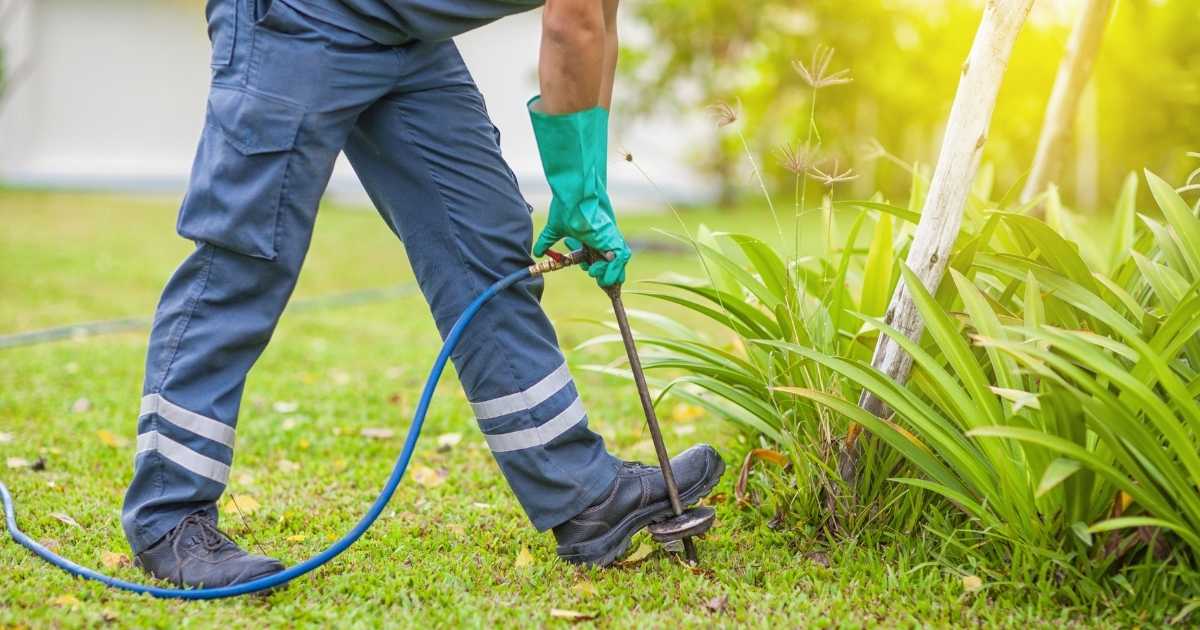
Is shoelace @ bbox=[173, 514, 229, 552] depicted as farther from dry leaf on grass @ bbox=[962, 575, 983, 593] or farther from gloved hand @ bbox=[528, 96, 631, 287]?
dry leaf on grass @ bbox=[962, 575, 983, 593]

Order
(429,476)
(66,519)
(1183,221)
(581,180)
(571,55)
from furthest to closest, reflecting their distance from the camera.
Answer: (429,476)
(66,519)
(1183,221)
(581,180)
(571,55)

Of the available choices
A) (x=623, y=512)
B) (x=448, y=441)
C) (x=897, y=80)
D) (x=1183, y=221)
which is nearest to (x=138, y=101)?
(x=897, y=80)

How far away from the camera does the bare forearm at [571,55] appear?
6.28 feet

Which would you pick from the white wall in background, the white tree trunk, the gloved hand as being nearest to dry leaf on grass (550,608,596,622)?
the gloved hand

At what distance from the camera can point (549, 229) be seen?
7.32 ft

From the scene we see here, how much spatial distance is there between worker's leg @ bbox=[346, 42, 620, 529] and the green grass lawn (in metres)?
0.23

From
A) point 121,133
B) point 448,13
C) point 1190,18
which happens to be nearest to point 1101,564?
point 448,13

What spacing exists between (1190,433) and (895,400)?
0.52m

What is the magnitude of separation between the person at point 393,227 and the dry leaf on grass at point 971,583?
563 mm

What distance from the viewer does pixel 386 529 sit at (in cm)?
254

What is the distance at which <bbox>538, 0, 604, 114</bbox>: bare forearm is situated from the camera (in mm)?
1914

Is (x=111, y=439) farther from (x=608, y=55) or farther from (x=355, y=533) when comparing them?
(x=608, y=55)

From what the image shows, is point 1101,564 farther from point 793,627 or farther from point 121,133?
point 121,133

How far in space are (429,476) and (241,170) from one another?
121 centimetres
